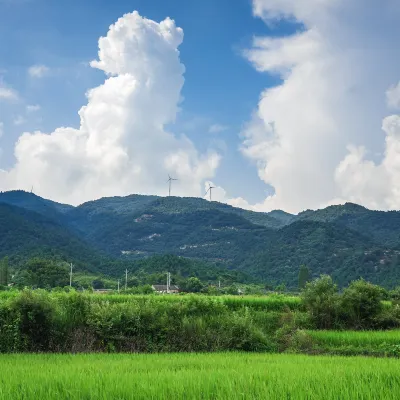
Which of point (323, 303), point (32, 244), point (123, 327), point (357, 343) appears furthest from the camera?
point (32, 244)

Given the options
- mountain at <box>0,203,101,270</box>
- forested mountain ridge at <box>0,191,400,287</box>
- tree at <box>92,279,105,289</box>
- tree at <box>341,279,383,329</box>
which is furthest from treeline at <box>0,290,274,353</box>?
mountain at <box>0,203,101,270</box>

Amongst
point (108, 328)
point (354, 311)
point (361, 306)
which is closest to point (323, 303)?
point (354, 311)

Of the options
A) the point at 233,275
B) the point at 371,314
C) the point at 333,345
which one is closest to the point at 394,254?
the point at 233,275

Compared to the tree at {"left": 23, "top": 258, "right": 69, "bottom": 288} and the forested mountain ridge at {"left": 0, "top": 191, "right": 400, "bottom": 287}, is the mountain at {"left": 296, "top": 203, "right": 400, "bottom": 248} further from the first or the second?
the tree at {"left": 23, "top": 258, "right": 69, "bottom": 288}

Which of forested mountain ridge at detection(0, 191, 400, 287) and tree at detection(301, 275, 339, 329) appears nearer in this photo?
tree at detection(301, 275, 339, 329)

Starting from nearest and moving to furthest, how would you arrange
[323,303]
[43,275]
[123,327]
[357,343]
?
[123,327] < [357,343] < [323,303] < [43,275]

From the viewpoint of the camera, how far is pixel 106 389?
724 centimetres

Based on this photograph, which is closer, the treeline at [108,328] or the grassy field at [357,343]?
the treeline at [108,328]

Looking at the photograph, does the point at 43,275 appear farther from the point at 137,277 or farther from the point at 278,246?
the point at 278,246

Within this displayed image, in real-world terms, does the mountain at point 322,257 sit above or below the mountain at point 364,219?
below

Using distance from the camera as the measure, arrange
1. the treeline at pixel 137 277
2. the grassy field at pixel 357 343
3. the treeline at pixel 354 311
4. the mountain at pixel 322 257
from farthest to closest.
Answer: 1. the mountain at pixel 322 257
2. the treeline at pixel 137 277
3. the treeline at pixel 354 311
4. the grassy field at pixel 357 343

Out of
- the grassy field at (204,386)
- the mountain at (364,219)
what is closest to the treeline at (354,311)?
the grassy field at (204,386)

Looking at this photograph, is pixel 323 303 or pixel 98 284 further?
pixel 98 284

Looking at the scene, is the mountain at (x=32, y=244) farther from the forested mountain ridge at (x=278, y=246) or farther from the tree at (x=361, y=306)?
the tree at (x=361, y=306)
